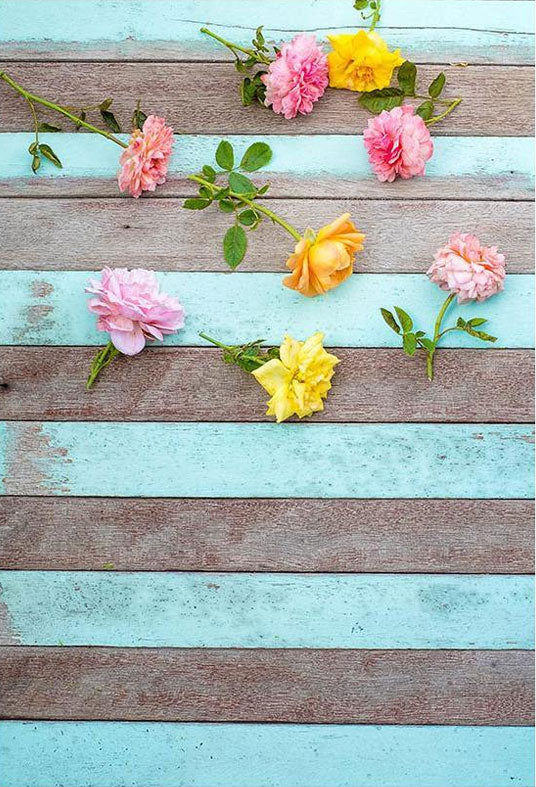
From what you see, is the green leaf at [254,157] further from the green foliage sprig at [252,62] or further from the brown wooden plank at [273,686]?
the brown wooden plank at [273,686]

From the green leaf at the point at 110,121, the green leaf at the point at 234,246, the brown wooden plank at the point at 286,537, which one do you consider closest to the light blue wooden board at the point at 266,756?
the brown wooden plank at the point at 286,537

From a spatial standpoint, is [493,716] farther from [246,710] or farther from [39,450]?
[39,450]

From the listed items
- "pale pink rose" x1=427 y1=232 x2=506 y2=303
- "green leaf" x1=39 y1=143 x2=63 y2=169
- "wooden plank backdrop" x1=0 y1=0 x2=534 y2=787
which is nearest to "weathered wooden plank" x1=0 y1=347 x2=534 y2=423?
"wooden plank backdrop" x1=0 y1=0 x2=534 y2=787

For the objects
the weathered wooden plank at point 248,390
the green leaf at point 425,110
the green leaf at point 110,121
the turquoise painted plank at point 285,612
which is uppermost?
the green leaf at point 425,110

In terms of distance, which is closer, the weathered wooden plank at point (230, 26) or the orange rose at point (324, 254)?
the orange rose at point (324, 254)

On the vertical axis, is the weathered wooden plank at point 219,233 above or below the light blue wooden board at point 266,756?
above

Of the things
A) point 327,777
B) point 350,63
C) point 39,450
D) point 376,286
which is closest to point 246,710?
point 327,777

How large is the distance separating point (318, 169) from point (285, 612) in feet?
2.33

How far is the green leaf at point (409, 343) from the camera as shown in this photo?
4.26ft

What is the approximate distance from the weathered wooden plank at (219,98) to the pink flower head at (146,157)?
2.5 inches

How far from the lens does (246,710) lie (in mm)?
1316

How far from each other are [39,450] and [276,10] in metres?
0.81

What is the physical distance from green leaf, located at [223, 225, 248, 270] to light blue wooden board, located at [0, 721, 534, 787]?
2.39 feet

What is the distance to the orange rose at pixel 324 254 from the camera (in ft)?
4.13
